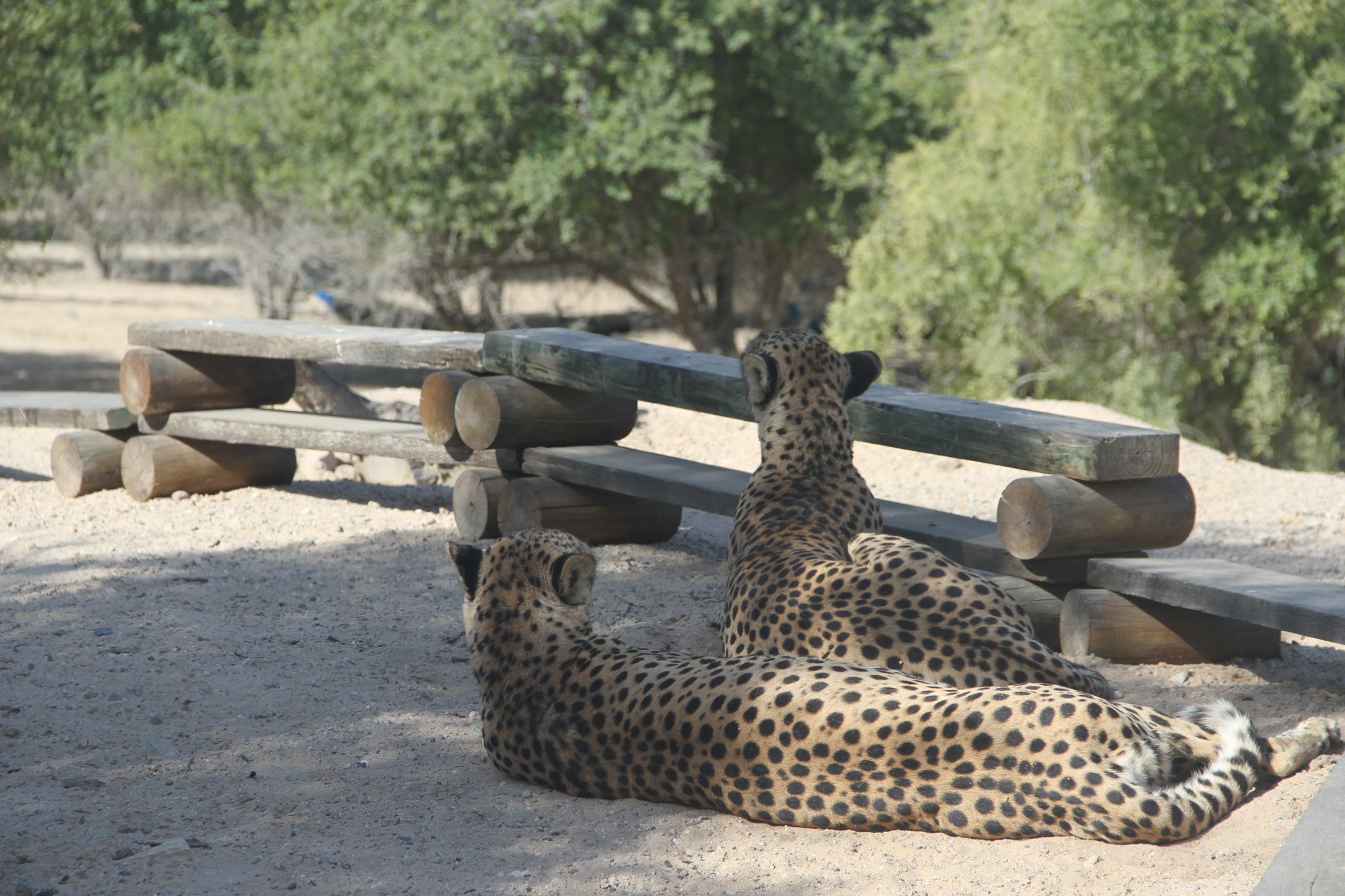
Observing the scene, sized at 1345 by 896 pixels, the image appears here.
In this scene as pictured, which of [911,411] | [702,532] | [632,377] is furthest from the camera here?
[702,532]

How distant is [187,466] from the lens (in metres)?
6.92

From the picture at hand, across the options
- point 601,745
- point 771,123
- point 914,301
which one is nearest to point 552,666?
point 601,745

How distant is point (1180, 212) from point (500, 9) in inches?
276

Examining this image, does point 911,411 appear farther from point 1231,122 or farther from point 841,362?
point 1231,122

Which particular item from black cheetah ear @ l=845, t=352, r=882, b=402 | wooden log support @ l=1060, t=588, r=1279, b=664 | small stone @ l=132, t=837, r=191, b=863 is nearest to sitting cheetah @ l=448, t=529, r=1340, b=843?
small stone @ l=132, t=837, r=191, b=863

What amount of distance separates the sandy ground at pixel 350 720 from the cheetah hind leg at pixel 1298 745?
0.05 metres

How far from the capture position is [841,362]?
460 centimetres

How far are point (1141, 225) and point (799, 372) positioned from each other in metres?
8.82

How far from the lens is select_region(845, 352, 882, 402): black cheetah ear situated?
4.58 metres

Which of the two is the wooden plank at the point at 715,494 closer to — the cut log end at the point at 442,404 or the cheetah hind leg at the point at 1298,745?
the cut log end at the point at 442,404

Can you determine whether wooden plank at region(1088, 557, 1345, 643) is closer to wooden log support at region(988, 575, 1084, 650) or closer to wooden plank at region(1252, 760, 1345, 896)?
wooden log support at region(988, 575, 1084, 650)

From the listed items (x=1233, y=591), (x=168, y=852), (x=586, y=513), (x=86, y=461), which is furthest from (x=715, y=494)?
(x=86, y=461)

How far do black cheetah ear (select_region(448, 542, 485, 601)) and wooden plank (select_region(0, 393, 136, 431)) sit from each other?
13.6 ft

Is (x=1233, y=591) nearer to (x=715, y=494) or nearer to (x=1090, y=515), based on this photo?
(x=1090, y=515)
